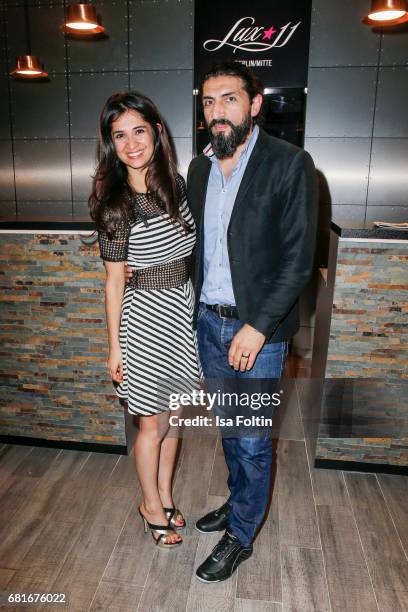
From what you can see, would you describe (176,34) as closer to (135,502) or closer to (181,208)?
(181,208)

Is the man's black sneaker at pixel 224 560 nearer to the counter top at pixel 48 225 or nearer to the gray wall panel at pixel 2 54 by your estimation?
the counter top at pixel 48 225

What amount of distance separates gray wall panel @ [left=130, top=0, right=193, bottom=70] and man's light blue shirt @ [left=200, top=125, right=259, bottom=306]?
2.89 meters

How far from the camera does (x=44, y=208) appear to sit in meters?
4.71

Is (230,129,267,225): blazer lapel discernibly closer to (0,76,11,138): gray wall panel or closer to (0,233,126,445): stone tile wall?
(0,233,126,445): stone tile wall

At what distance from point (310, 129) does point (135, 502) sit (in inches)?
132

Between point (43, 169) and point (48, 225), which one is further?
point (43, 169)

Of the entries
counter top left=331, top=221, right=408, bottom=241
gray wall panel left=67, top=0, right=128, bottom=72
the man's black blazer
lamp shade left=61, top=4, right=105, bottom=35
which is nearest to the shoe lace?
the man's black blazer

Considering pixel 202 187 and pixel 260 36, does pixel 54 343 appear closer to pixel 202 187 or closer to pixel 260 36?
pixel 202 187

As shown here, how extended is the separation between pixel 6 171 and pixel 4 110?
57 centimetres

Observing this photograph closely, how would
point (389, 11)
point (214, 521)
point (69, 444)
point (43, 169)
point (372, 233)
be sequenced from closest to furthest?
→ 1. point (214, 521)
2. point (372, 233)
3. point (69, 444)
4. point (389, 11)
5. point (43, 169)

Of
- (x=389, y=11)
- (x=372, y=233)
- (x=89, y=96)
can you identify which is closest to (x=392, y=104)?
(x=389, y=11)

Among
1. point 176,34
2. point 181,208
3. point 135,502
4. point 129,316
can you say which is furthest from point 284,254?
point 176,34

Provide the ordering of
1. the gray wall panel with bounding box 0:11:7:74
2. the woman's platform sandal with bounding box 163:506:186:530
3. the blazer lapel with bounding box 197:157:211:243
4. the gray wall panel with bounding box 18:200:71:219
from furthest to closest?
the gray wall panel with bounding box 18:200:71:219, the gray wall panel with bounding box 0:11:7:74, the woman's platform sandal with bounding box 163:506:186:530, the blazer lapel with bounding box 197:157:211:243

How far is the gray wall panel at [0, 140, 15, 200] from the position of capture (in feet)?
15.2
